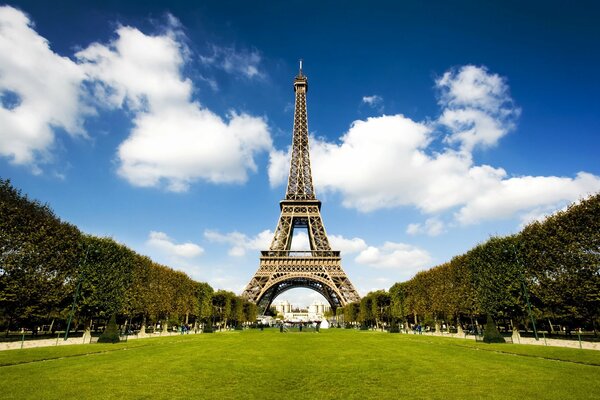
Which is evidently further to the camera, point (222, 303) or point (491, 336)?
point (222, 303)

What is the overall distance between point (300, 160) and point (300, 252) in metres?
21.0

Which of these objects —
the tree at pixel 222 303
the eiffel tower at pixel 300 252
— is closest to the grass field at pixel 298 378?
the tree at pixel 222 303

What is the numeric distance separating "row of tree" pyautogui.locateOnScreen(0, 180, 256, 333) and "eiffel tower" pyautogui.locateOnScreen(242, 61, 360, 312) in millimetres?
26100

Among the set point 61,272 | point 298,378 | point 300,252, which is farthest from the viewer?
point 300,252

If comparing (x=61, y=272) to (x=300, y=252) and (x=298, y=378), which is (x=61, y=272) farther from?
(x=300, y=252)

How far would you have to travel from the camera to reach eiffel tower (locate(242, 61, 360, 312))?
69.3m

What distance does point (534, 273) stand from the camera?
109 feet

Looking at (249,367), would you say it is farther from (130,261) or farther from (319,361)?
(130,261)

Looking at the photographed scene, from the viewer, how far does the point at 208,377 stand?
1251 centimetres

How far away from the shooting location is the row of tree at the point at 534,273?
29000 mm

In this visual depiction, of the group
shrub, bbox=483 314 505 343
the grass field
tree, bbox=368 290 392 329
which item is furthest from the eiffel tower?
the grass field

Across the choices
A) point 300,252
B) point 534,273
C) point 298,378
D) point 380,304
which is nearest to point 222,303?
point 300,252

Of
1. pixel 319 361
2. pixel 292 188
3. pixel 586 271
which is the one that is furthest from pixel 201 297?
pixel 586 271

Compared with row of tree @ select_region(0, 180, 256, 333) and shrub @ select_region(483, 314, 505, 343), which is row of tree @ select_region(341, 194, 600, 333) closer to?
shrub @ select_region(483, 314, 505, 343)
